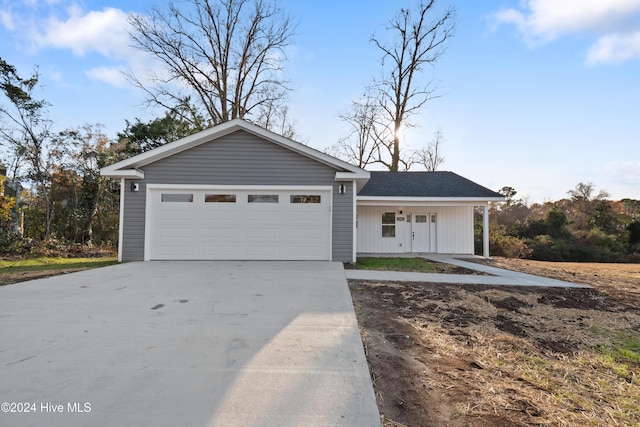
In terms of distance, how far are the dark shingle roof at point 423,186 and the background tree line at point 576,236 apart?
446 centimetres

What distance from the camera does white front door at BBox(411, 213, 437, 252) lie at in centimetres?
1331

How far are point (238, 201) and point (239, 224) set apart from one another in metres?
0.70

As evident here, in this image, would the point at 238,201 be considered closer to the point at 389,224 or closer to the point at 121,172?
the point at 121,172

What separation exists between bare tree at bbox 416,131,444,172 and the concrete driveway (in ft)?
75.1

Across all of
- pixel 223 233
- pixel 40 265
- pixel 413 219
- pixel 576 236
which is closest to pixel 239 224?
pixel 223 233

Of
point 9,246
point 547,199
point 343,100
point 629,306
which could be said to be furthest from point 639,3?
point 547,199

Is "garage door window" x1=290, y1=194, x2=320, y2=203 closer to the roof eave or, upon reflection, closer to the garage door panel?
the garage door panel

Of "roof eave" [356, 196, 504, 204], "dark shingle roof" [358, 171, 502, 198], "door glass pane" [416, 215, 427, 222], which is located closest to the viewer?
"roof eave" [356, 196, 504, 204]

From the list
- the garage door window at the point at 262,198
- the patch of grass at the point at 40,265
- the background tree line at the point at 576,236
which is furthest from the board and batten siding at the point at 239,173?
the background tree line at the point at 576,236

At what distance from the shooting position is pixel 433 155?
87.2ft

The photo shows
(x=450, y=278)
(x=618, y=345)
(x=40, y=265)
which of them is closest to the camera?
(x=618, y=345)

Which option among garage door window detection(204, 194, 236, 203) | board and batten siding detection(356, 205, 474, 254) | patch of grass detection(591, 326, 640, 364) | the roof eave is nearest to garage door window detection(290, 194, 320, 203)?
garage door window detection(204, 194, 236, 203)

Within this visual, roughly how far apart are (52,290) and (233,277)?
3.07 metres

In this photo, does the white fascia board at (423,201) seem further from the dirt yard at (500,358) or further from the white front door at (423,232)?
the dirt yard at (500,358)
